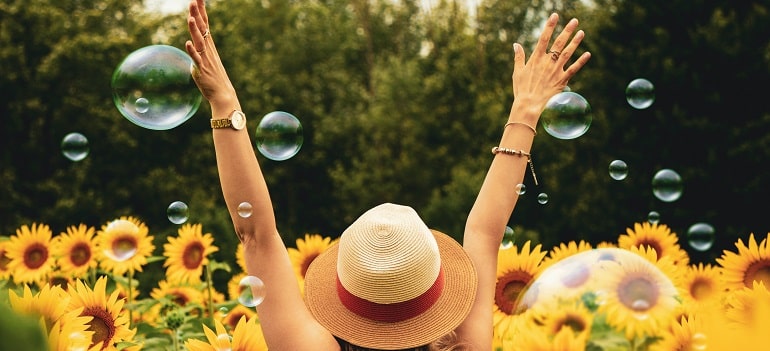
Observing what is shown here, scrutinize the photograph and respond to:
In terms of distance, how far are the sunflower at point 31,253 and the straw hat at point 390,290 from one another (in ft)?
8.43

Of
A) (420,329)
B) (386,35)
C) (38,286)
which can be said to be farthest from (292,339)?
(386,35)

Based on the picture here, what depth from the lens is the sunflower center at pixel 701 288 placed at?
3.40 metres

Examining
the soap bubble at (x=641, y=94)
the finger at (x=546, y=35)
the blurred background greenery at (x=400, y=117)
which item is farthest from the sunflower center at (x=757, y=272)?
the blurred background greenery at (x=400, y=117)

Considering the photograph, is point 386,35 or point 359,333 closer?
point 359,333

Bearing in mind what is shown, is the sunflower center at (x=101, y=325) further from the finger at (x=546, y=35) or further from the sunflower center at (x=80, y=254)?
the finger at (x=546, y=35)

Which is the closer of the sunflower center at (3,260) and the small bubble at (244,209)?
the small bubble at (244,209)

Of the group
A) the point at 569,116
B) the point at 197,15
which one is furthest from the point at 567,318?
the point at 569,116

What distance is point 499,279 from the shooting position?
12.2 feet

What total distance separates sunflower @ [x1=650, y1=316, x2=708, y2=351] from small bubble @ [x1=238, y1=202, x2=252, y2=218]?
1.17m

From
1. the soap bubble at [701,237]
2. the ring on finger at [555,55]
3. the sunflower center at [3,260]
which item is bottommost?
the sunflower center at [3,260]

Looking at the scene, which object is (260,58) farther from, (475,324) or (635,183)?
(475,324)

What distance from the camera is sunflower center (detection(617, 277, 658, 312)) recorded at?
1.63 metres

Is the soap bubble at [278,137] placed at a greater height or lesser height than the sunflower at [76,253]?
greater

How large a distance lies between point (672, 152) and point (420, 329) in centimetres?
1340
